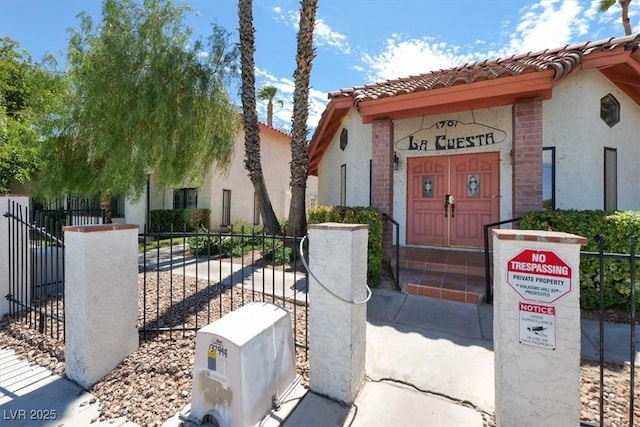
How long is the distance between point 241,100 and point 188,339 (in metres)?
6.92

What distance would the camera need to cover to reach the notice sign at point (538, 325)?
208 cm

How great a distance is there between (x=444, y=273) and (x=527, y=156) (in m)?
2.70

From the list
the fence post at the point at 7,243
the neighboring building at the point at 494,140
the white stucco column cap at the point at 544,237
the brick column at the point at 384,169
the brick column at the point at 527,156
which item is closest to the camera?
the white stucco column cap at the point at 544,237

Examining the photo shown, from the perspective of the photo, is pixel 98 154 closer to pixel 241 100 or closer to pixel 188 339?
pixel 241 100

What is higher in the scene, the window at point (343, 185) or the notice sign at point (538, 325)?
the window at point (343, 185)

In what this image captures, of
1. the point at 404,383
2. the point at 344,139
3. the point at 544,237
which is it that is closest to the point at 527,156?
the point at 344,139

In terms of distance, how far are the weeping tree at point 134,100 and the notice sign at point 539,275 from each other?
793 centimetres

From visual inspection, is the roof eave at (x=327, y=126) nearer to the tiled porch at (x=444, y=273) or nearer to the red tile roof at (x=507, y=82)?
the red tile roof at (x=507, y=82)

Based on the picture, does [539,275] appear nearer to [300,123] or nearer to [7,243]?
[7,243]

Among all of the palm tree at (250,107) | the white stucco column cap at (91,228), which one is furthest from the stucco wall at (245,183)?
the white stucco column cap at (91,228)

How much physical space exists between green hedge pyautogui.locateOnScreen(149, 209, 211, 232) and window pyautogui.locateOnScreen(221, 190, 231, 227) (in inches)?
40.6

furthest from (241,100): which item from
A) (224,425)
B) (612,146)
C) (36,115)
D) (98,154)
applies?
(612,146)

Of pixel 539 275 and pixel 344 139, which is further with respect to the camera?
pixel 344 139

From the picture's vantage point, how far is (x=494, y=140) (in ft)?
22.3
